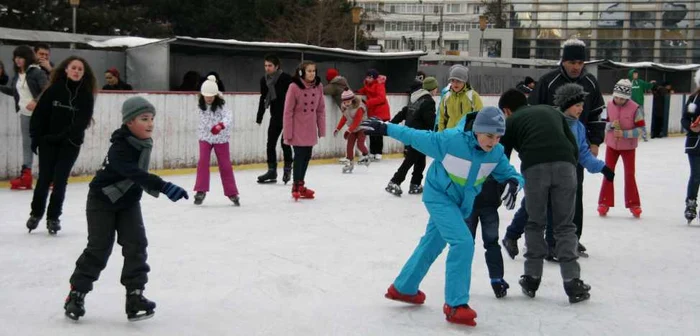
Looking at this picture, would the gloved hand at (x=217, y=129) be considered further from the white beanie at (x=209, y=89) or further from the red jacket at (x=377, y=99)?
the red jacket at (x=377, y=99)

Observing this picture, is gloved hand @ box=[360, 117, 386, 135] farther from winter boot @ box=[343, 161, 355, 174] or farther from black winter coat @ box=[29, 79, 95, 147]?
winter boot @ box=[343, 161, 355, 174]

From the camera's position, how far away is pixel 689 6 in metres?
43.8

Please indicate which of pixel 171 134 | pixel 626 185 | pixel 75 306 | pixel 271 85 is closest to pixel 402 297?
pixel 75 306

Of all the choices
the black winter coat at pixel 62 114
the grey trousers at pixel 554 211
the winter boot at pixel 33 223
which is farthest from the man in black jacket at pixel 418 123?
the grey trousers at pixel 554 211

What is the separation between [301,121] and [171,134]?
284cm

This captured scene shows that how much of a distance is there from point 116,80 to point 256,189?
118 inches

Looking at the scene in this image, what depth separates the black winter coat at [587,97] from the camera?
7.15 metres

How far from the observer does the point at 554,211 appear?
19.6ft

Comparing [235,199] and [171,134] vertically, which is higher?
[171,134]

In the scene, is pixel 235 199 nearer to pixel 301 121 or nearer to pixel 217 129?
pixel 217 129

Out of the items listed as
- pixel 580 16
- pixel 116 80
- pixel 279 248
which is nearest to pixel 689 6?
pixel 580 16

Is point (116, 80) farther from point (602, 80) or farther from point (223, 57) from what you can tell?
point (602, 80)

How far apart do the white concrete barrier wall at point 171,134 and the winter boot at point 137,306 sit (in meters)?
6.48

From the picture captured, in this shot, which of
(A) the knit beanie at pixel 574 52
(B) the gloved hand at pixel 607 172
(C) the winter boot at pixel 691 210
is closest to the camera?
(B) the gloved hand at pixel 607 172
